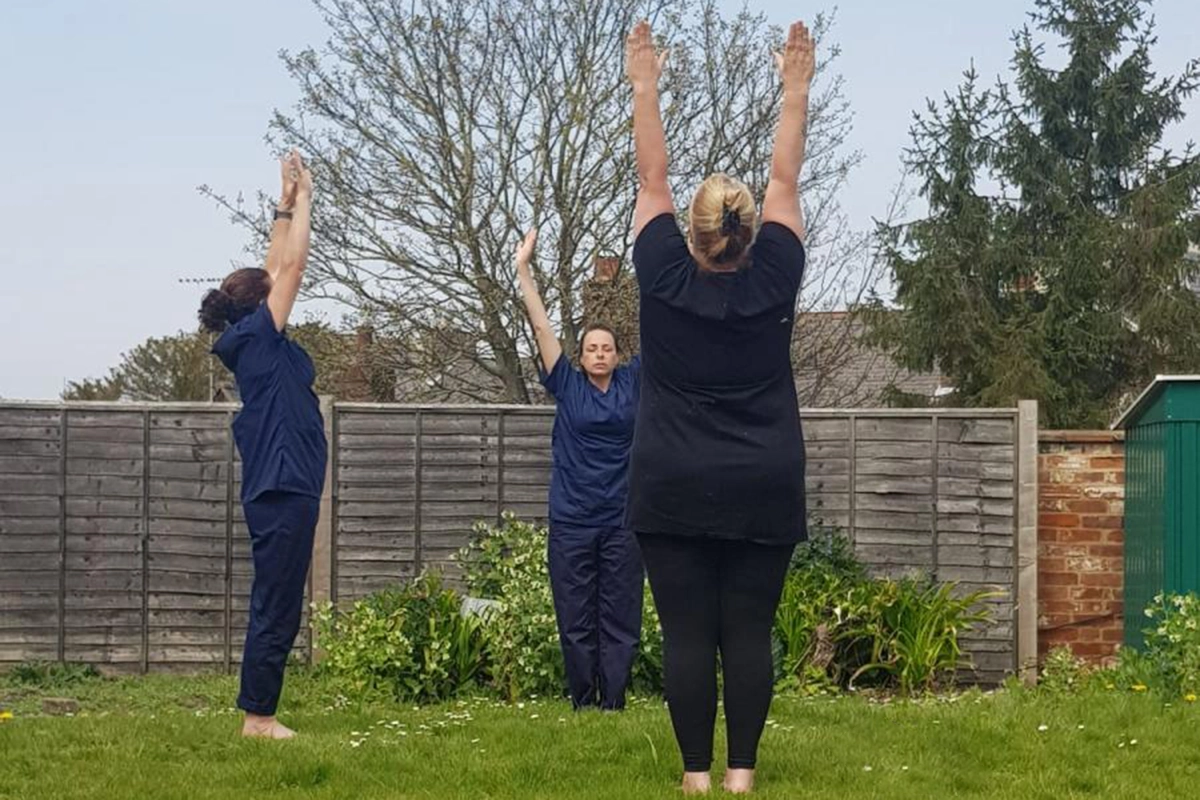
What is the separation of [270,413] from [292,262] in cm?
54

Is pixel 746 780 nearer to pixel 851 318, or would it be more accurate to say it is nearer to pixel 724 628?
pixel 724 628

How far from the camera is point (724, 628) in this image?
4035 millimetres

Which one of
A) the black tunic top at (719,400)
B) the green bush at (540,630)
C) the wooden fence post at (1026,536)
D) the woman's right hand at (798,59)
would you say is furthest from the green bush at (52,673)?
the woman's right hand at (798,59)

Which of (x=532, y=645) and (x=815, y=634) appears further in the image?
(x=815, y=634)

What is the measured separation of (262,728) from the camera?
17.6 ft

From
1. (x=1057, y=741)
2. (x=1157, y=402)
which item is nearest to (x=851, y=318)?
(x=1157, y=402)

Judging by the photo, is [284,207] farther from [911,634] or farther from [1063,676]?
[911,634]

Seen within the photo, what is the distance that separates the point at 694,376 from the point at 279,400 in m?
1.90

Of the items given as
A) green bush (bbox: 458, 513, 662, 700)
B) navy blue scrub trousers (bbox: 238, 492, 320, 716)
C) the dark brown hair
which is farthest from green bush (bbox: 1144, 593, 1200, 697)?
the dark brown hair

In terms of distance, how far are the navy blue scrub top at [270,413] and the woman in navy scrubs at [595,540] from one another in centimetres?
143

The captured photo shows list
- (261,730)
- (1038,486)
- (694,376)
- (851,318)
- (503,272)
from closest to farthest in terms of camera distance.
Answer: (694,376) < (261,730) < (1038,486) < (503,272) < (851,318)

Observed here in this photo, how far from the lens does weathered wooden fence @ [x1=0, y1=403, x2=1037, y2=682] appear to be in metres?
9.75

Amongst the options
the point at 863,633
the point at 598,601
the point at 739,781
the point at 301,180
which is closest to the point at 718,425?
the point at 739,781

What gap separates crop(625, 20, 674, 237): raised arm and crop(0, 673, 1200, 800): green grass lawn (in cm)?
162
